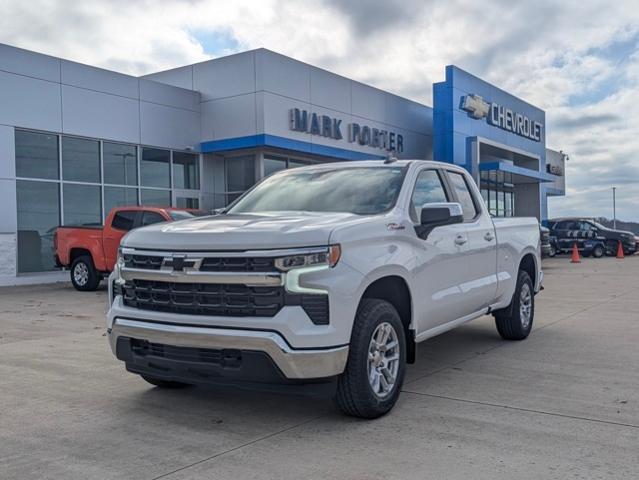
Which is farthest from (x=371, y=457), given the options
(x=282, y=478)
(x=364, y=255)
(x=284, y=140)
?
(x=284, y=140)

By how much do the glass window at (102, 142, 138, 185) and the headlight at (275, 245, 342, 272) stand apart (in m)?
16.2

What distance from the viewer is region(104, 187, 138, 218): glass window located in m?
19.1

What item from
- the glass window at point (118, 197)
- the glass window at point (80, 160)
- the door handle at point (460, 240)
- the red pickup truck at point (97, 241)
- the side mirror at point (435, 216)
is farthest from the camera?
the glass window at point (118, 197)

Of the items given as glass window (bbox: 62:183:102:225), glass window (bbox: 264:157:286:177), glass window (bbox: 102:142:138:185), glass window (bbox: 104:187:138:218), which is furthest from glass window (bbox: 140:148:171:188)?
glass window (bbox: 264:157:286:177)

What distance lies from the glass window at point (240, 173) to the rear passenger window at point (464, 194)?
15608 mm

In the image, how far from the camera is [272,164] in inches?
877

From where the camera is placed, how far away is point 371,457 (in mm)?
3857

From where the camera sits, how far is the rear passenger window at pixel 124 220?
13969mm

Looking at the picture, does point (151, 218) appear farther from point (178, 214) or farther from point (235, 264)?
point (235, 264)

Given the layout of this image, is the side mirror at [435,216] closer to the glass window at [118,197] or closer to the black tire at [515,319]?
the black tire at [515,319]

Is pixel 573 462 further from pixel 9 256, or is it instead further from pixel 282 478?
pixel 9 256

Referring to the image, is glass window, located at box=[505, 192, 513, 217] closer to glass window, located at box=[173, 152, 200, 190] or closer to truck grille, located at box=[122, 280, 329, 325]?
glass window, located at box=[173, 152, 200, 190]

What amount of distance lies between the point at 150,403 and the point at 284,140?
16.5 meters

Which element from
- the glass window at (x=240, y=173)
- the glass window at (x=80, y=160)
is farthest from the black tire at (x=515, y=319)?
the glass window at (x=240, y=173)
